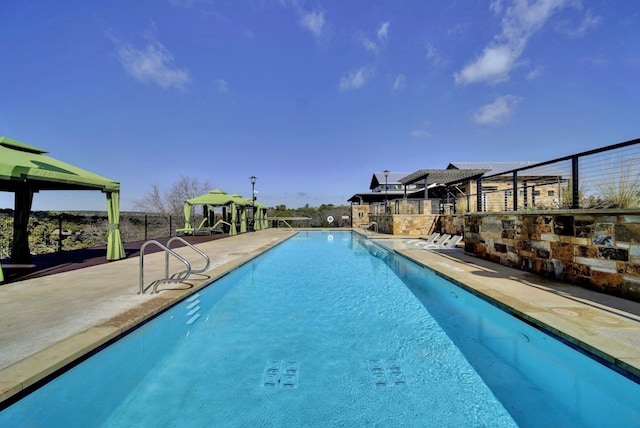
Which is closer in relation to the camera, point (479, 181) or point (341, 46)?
point (479, 181)

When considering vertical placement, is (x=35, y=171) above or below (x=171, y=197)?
below

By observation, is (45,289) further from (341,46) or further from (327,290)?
(341,46)

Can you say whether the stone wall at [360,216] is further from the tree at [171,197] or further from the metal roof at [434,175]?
the tree at [171,197]

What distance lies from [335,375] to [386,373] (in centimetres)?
45

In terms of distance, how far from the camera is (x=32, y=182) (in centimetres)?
643

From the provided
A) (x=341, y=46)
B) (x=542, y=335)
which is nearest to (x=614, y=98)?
(x=341, y=46)

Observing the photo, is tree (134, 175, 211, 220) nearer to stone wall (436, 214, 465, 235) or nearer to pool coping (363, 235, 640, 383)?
stone wall (436, 214, 465, 235)

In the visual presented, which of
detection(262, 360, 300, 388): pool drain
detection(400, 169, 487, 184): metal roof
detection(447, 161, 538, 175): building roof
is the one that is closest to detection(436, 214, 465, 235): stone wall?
detection(400, 169, 487, 184): metal roof

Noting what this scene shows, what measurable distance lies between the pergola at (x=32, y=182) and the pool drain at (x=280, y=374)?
4964 mm

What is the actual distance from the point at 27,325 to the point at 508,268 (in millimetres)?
7278

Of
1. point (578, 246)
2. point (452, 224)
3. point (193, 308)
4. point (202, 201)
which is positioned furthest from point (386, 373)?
point (202, 201)

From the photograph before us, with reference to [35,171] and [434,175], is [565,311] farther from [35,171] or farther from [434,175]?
[434,175]

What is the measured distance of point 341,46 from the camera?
1389 cm

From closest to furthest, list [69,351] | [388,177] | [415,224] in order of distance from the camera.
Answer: [69,351] < [415,224] < [388,177]
